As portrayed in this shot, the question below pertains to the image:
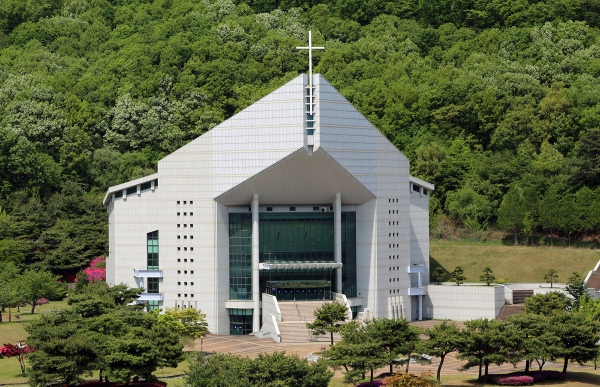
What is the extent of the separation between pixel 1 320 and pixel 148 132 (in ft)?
150

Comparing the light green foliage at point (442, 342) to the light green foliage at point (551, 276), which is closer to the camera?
the light green foliage at point (442, 342)

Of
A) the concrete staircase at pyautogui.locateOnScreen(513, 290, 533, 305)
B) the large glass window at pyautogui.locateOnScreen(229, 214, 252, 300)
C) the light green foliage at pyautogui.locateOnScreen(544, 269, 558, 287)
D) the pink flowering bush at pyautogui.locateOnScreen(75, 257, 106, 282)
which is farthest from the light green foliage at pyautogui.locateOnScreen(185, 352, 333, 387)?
the pink flowering bush at pyautogui.locateOnScreen(75, 257, 106, 282)

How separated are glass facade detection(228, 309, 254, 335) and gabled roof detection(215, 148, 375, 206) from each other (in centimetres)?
904

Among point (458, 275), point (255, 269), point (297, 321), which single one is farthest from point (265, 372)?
point (458, 275)

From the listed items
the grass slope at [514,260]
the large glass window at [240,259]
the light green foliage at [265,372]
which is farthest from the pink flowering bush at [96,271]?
the light green foliage at [265,372]

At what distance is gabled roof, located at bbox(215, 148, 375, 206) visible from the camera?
71750mm

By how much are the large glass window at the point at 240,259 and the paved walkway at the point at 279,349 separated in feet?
14.3

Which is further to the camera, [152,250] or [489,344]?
[152,250]

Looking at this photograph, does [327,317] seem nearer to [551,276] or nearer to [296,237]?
[296,237]

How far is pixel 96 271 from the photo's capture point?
86500 millimetres

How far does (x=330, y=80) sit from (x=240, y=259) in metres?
51.3

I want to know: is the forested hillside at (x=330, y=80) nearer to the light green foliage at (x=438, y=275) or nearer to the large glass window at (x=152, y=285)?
the light green foliage at (x=438, y=275)

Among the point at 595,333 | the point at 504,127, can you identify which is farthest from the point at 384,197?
the point at 504,127

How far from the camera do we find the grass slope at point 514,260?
84.1 m
